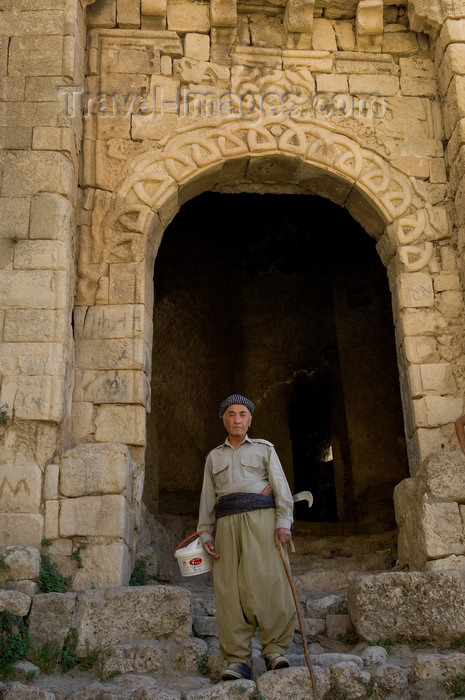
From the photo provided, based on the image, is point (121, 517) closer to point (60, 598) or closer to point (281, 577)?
point (60, 598)

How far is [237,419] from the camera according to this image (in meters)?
4.66

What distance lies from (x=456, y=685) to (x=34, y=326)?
143 inches

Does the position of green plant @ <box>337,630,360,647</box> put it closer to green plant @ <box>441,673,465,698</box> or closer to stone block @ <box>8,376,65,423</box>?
green plant @ <box>441,673,465,698</box>

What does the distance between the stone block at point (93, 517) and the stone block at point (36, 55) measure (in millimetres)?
3506

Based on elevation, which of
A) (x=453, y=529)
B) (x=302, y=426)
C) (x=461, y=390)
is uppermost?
(x=302, y=426)

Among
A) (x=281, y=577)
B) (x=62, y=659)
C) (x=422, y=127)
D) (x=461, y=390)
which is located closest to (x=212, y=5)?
(x=422, y=127)

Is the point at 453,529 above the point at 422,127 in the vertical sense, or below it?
below

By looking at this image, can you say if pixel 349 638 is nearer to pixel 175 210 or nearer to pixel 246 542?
pixel 246 542

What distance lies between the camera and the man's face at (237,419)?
4652mm

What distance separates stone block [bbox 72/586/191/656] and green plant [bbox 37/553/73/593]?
22 centimetres

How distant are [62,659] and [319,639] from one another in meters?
1.66

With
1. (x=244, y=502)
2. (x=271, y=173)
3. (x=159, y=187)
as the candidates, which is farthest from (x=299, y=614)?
(x=271, y=173)

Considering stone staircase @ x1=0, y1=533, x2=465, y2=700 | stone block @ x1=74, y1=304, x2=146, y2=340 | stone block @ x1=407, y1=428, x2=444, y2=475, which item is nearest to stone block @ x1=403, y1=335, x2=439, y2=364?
stone block @ x1=407, y1=428, x2=444, y2=475

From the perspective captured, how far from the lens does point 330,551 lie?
7.96 m
